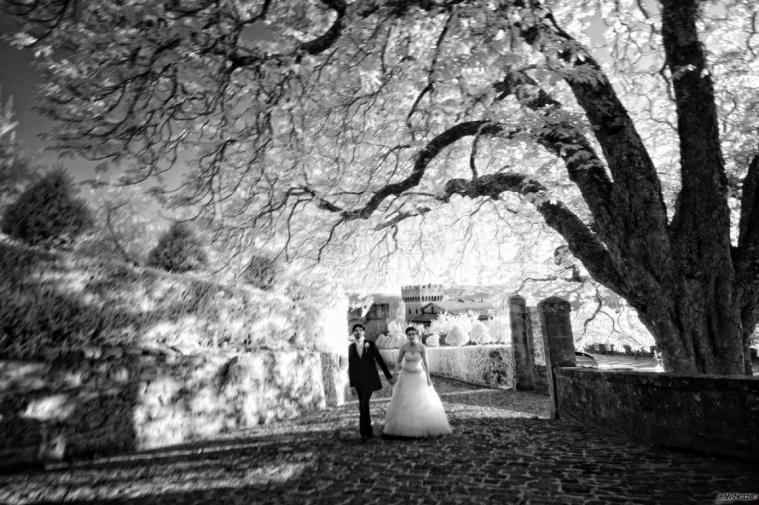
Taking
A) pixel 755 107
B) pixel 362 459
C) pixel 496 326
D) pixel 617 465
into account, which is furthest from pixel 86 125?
pixel 496 326

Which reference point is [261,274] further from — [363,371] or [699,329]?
[699,329]

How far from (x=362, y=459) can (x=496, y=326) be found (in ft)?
109

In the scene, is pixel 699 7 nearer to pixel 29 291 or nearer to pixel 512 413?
pixel 512 413

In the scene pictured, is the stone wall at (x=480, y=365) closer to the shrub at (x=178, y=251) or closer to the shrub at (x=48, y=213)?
the shrub at (x=178, y=251)

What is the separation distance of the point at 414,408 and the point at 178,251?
6.03 metres

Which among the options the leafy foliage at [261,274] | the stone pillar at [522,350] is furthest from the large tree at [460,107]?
the stone pillar at [522,350]

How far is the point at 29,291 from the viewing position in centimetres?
557

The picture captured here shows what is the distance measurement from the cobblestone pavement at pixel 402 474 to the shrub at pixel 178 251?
12.5ft

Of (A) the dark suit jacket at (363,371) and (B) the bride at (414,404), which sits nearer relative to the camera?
(B) the bride at (414,404)

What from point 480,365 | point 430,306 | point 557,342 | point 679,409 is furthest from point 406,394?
point 430,306

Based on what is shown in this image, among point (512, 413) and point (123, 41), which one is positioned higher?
point (123, 41)

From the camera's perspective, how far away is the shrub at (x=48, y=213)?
20.1 feet

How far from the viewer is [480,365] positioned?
660 inches

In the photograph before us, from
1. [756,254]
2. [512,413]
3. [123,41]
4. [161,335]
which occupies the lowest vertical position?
[512,413]
